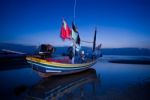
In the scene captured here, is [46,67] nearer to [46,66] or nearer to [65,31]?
[46,66]

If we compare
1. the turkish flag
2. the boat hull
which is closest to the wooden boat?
the boat hull

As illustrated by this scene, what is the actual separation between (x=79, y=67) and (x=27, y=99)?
858 centimetres

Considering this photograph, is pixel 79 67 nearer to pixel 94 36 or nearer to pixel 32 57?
pixel 32 57

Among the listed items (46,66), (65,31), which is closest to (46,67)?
(46,66)

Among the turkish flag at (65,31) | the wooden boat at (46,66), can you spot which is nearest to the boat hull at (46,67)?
the wooden boat at (46,66)

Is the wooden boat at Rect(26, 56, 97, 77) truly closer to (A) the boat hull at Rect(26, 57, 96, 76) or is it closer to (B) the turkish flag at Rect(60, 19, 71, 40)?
(A) the boat hull at Rect(26, 57, 96, 76)

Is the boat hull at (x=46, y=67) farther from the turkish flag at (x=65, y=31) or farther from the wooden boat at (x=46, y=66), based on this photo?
the turkish flag at (x=65, y=31)

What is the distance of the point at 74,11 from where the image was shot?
17094mm

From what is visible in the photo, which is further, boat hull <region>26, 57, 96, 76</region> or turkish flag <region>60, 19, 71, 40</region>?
turkish flag <region>60, 19, 71, 40</region>

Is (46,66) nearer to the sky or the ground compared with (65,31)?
nearer to the ground

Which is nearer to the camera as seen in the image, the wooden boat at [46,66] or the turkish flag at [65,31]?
the wooden boat at [46,66]

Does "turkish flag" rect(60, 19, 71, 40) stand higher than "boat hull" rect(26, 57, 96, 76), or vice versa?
"turkish flag" rect(60, 19, 71, 40)

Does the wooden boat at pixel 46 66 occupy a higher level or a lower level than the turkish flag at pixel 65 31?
lower

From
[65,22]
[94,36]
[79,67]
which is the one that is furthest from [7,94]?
[94,36]
